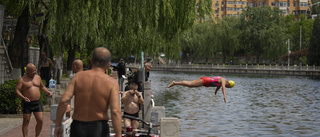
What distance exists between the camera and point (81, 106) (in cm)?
554

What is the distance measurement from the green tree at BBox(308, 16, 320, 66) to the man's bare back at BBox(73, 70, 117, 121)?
67478 millimetres

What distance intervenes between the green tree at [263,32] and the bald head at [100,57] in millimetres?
77086

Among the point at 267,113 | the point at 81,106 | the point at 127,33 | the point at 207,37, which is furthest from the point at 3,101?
the point at 207,37

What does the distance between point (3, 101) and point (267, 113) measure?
12.4 meters

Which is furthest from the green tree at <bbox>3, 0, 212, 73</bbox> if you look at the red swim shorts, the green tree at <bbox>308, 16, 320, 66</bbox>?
the green tree at <bbox>308, 16, 320, 66</bbox>

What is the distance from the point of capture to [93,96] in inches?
216

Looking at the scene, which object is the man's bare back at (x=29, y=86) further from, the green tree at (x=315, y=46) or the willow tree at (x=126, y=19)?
the green tree at (x=315, y=46)

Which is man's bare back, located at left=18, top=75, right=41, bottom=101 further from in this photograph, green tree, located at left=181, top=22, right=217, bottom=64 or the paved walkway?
green tree, located at left=181, top=22, right=217, bottom=64

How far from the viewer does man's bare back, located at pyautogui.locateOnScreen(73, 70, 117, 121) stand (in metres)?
5.48

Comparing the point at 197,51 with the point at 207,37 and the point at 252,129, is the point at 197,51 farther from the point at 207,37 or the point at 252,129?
the point at 252,129

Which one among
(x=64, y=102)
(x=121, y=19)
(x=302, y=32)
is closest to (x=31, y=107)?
(x=64, y=102)

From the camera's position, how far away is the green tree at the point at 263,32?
80.8 meters

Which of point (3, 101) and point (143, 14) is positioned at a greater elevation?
point (143, 14)

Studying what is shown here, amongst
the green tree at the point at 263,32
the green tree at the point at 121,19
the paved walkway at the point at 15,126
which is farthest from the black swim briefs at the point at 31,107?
the green tree at the point at 263,32
